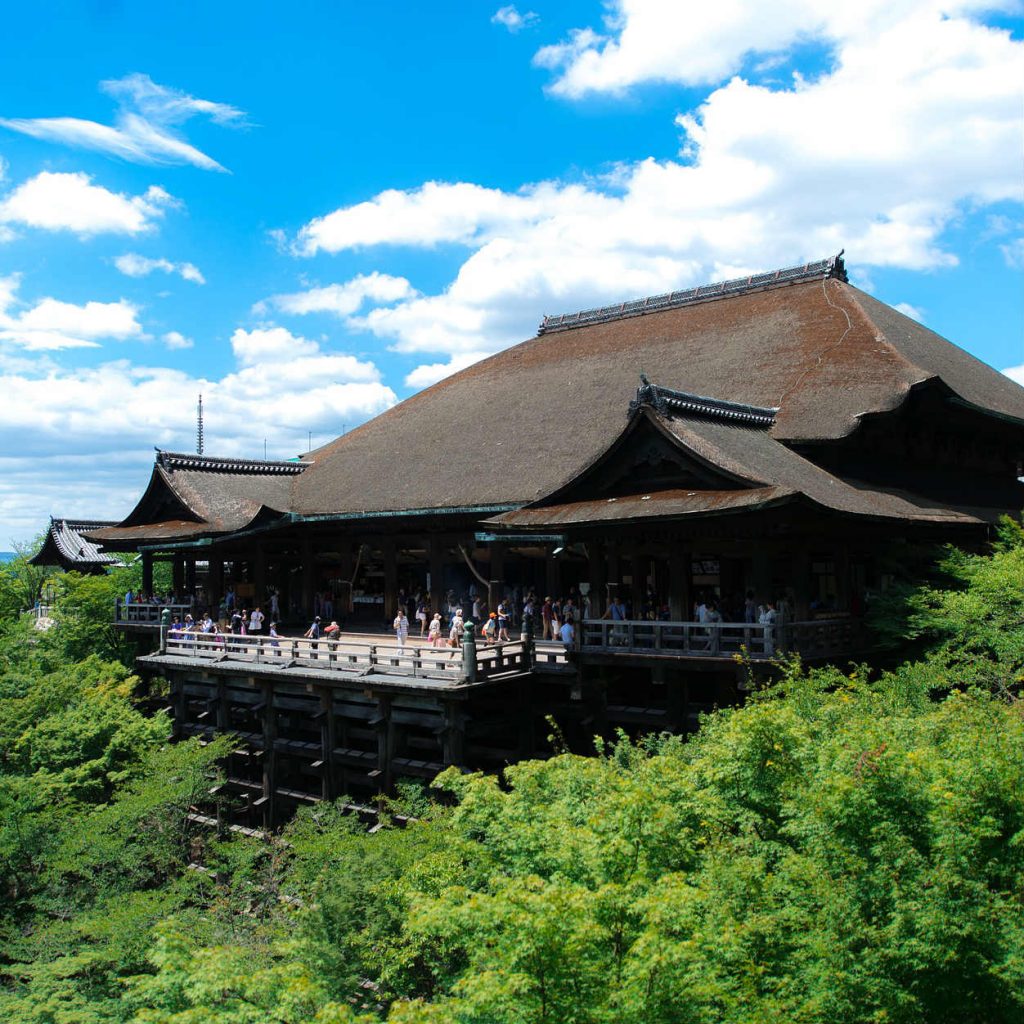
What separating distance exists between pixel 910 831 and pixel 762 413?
1527 cm

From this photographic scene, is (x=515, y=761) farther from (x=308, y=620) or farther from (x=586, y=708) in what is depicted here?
(x=308, y=620)

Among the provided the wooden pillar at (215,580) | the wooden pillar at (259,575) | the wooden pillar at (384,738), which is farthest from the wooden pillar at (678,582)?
the wooden pillar at (215,580)

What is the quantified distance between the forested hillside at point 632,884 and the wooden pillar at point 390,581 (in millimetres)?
9917

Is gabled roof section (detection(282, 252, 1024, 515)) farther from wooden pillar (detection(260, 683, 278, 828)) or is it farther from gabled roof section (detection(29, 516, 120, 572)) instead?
gabled roof section (detection(29, 516, 120, 572))

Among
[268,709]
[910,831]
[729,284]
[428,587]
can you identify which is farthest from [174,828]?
[729,284]

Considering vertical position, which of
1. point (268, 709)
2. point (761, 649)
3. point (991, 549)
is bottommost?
point (268, 709)

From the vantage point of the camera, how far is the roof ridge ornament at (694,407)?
66.9 feet

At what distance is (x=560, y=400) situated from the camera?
30812mm

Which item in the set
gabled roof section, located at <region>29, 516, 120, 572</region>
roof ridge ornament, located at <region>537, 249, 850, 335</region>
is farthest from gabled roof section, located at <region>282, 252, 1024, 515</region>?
gabled roof section, located at <region>29, 516, 120, 572</region>

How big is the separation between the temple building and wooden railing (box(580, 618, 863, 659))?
2.9 inches

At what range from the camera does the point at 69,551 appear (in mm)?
51281

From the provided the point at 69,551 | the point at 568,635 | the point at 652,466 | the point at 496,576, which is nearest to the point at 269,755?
the point at 496,576

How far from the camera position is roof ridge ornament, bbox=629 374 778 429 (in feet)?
66.9

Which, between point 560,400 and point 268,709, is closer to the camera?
point 268,709
